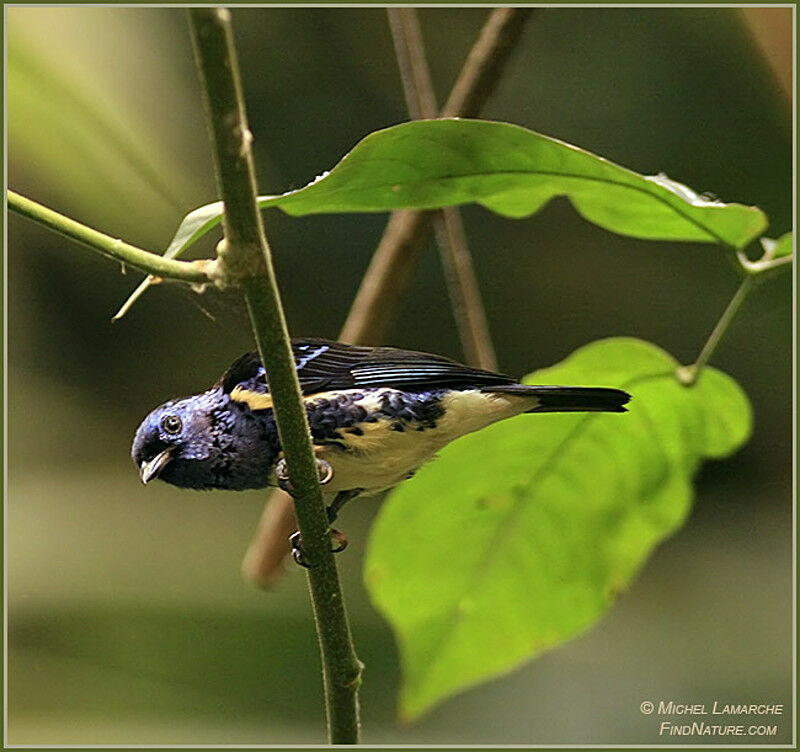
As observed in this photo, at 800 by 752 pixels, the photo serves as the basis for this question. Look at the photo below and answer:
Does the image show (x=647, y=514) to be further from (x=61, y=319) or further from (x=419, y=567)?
(x=61, y=319)

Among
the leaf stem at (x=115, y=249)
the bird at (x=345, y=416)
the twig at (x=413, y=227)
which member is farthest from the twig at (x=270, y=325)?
the twig at (x=413, y=227)

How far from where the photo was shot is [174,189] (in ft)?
10.2

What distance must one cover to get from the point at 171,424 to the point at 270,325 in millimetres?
848

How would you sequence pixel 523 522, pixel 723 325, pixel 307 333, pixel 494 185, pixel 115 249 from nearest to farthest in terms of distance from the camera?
pixel 115 249
pixel 494 185
pixel 723 325
pixel 523 522
pixel 307 333

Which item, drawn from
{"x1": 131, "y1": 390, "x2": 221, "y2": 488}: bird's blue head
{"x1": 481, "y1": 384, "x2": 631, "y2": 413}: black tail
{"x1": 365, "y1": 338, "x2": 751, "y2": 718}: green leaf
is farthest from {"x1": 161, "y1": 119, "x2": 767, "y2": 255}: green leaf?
{"x1": 131, "y1": 390, "x2": 221, "y2": 488}: bird's blue head

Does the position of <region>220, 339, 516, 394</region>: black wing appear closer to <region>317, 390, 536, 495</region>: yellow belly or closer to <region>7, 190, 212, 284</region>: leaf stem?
<region>317, 390, 536, 495</region>: yellow belly

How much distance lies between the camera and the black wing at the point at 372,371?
7.12 ft

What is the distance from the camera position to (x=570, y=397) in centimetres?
211

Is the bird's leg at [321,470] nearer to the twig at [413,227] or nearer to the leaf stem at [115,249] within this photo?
the leaf stem at [115,249]

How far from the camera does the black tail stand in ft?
6.66

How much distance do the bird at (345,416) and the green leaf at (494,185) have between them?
37 cm

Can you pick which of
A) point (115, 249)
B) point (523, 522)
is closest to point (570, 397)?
point (523, 522)

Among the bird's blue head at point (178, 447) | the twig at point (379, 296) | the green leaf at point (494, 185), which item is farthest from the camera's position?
the twig at point (379, 296)

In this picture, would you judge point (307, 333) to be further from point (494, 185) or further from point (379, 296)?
point (494, 185)
